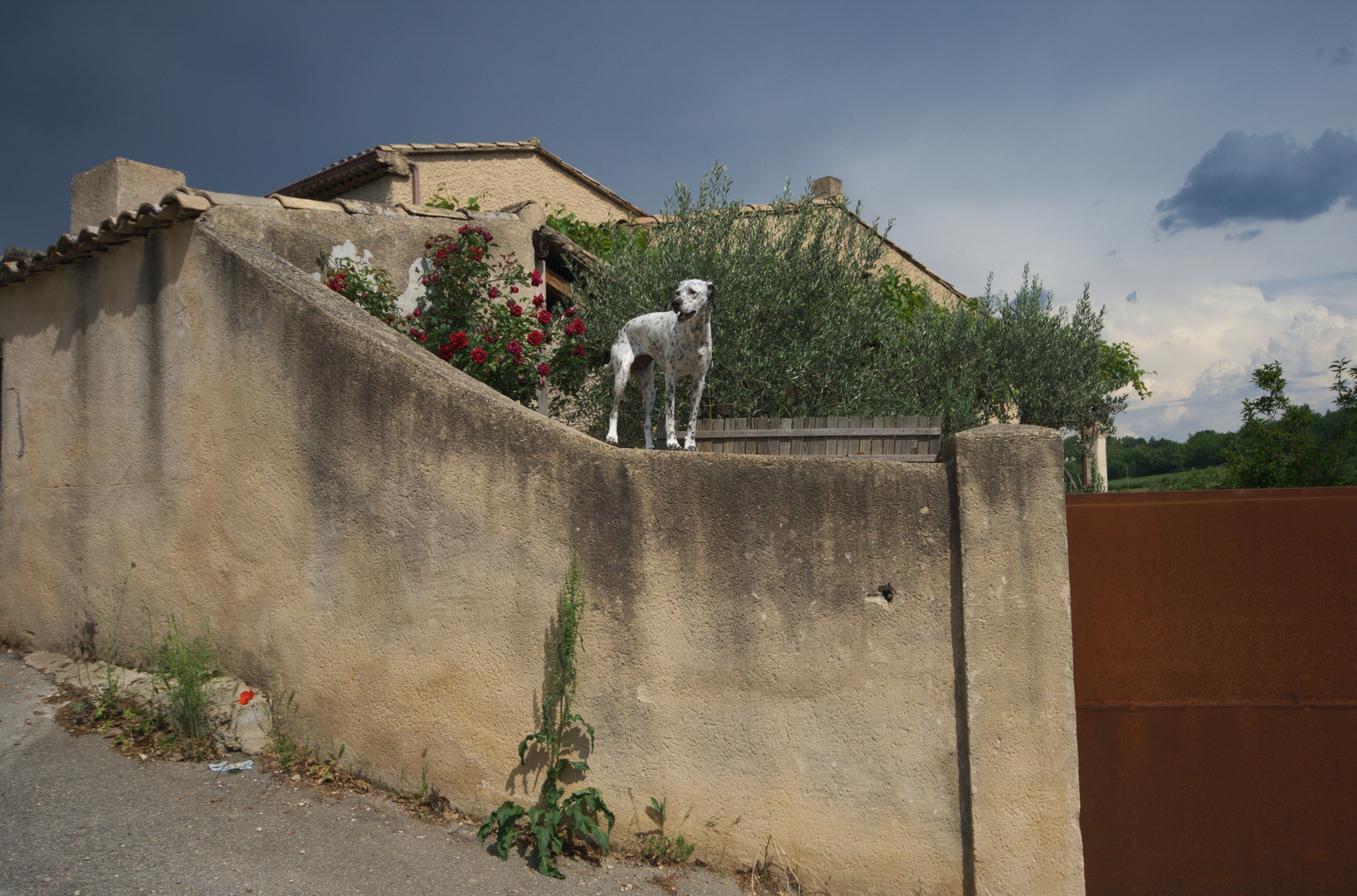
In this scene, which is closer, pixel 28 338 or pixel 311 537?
pixel 311 537

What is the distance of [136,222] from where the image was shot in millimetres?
4344

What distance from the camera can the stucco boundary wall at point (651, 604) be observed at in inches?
125

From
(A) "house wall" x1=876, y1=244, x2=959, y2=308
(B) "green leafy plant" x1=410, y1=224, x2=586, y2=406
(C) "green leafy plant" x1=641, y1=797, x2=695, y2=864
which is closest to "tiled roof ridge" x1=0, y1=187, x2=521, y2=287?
(B) "green leafy plant" x1=410, y1=224, x2=586, y2=406

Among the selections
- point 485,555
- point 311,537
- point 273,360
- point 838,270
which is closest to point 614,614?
point 485,555

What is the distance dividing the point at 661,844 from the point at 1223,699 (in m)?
2.48

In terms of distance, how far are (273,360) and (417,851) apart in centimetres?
243

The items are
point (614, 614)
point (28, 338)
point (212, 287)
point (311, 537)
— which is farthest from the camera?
point (28, 338)

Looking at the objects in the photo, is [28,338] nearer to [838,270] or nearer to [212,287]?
[212,287]

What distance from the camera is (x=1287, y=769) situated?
329cm

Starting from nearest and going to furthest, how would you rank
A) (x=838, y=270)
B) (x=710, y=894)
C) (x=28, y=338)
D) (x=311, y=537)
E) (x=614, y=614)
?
(x=710, y=894), (x=614, y=614), (x=311, y=537), (x=28, y=338), (x=838, y=270)

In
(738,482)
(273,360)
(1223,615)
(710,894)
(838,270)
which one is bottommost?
(710,894)

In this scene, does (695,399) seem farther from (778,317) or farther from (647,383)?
(778,317)

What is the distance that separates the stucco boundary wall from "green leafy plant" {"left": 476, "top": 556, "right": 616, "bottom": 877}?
7 centimetres

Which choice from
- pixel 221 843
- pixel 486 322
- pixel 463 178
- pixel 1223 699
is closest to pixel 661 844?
pixel 221 843
